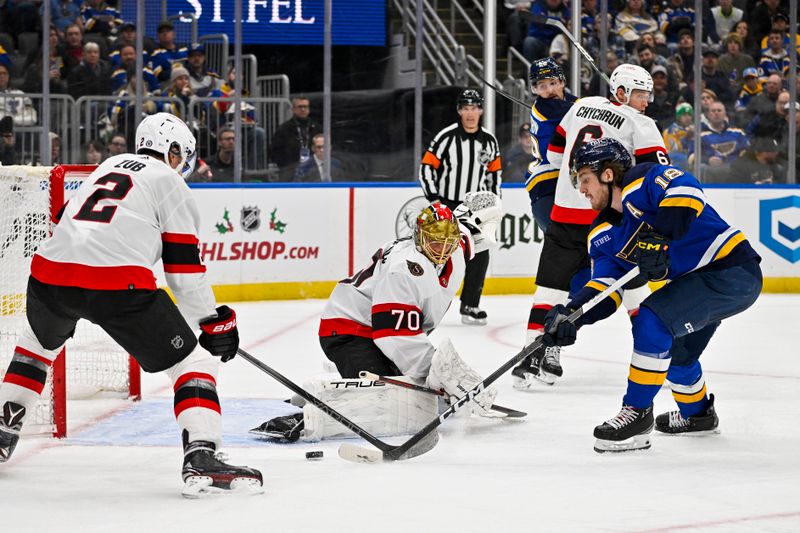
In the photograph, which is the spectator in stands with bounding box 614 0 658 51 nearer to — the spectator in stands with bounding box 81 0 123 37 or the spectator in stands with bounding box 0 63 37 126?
the spectator in stands with bounding box 81 0 123 37

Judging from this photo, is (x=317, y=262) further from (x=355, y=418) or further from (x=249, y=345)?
(x=355, y=418)

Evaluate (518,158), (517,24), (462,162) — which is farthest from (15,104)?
(517,24)

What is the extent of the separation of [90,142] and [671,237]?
15.7 ft

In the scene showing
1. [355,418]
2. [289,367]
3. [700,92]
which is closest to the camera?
[355,418]

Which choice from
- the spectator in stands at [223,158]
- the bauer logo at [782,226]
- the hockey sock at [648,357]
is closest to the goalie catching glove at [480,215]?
the hockey sock at [648,357]

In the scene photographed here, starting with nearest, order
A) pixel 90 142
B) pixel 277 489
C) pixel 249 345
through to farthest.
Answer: pixel 277 489, pixel 249 345, pixel 90 142

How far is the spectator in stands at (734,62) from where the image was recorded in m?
8.64

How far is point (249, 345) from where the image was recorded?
18.6ft

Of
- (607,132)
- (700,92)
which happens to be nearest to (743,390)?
(607,132)

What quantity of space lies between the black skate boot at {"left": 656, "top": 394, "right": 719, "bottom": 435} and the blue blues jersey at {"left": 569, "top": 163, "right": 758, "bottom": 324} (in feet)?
1.44

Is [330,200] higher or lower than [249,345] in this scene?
higher

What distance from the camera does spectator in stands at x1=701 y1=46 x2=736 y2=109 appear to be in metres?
8.51

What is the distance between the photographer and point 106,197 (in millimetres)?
2963

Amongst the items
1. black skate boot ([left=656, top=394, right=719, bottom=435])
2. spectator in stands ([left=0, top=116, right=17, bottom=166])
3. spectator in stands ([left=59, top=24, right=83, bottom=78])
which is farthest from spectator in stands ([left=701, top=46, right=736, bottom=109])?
black skate boot ([left=656, top=394, right=719, bottom=435])
